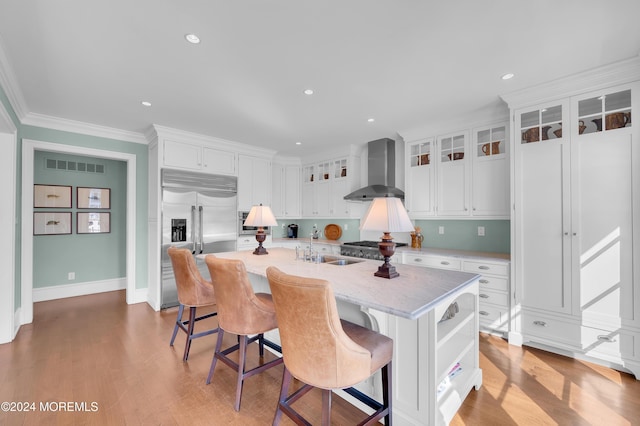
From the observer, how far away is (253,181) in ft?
16.7

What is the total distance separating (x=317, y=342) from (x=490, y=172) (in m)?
3.18

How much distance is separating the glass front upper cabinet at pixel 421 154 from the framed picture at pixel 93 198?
5.27 meters

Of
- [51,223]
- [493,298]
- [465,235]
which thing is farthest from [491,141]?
[51,223]

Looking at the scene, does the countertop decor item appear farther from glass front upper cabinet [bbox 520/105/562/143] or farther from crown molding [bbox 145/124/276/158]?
glass front upper cabinet [bbox 520/105/562/143]

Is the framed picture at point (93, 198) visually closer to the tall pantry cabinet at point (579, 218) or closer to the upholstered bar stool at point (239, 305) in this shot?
the upholstered bar stool at point (239, 305)

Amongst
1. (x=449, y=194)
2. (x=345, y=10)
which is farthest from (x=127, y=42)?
(x=449, y=194)

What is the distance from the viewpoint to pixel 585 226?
→ 8.55 ft

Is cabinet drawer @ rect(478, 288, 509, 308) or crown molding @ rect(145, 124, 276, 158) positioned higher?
crown molding @ rect(145, 124, 276, 158)

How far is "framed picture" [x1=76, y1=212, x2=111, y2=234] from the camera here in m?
4.85

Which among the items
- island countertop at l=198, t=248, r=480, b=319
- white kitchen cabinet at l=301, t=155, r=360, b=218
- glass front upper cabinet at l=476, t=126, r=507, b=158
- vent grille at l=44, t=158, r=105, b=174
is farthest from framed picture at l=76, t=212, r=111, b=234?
glass front upper cabinet at l=476, t=126, r=507, b=158

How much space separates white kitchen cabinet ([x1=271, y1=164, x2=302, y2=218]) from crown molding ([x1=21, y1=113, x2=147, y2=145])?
94.9 inches

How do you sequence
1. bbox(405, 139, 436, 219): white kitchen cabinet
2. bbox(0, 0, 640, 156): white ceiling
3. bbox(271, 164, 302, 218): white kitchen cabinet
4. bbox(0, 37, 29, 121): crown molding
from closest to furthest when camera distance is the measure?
bbox(0, 0, 640, 156): white ceiling < bbox(0, 37, 29, 121): crown molding < bbox(405, 139, 436, 219): white kitchen cabinet < bbox(271, 164, 302, 218): white kitchen cabinet

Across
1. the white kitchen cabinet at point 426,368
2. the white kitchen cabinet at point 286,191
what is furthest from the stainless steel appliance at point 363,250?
the white kitchen cabinet at point 426,368

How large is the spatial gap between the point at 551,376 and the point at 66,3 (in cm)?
442
